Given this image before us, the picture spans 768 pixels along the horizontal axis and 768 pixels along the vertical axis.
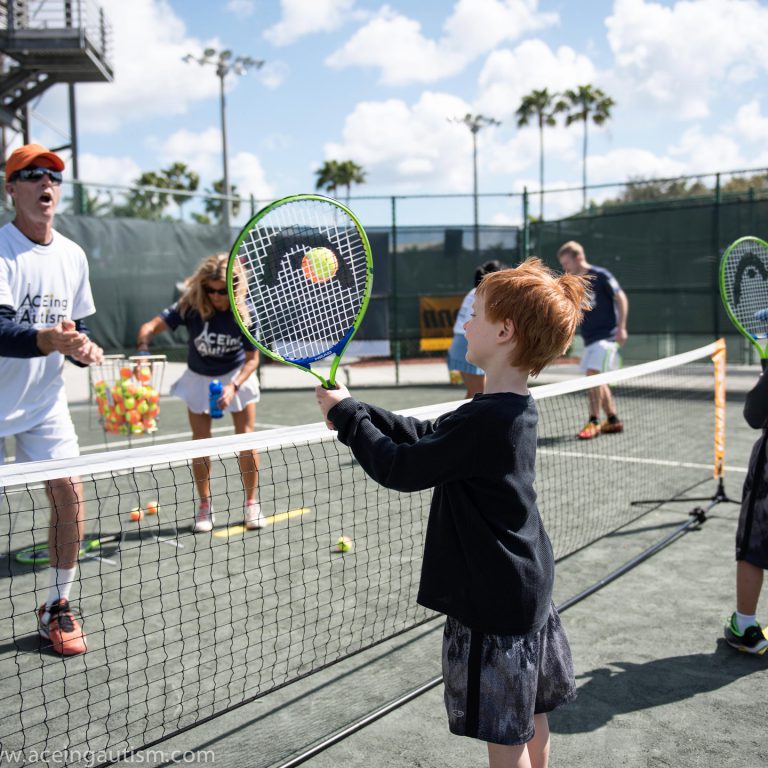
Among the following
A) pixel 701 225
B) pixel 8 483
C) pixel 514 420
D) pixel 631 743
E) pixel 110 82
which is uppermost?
pixel 110 82

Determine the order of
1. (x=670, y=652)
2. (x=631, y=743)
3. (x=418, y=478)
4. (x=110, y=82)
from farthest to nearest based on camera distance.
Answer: (x=110, y=82) < (x=670, y=652) < (x=631, y=743) < (x=418, y=478)

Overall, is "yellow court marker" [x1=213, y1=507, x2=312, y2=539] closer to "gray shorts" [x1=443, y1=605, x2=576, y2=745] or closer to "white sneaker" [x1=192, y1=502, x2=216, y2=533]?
"white sneaker" [x1=192, y1=502, x2=216, y2=533]

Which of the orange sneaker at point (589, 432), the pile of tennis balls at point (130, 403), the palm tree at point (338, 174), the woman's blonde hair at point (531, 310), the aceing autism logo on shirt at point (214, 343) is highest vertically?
the palm tree at point (338, 174)

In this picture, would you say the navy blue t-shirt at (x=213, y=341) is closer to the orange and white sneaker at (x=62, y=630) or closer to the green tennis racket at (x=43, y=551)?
the green tennis racket at (x=43, y=551)

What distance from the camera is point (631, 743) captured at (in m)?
2.62

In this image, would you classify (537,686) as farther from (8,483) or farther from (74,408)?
(74,408)

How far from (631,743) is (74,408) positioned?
34.6ft

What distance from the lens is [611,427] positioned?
27.2 feet

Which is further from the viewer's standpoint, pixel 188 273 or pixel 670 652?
pixel 188 273

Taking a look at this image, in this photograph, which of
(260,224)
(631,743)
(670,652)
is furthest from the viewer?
(670,652)

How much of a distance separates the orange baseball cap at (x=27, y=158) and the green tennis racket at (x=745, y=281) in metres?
3.39

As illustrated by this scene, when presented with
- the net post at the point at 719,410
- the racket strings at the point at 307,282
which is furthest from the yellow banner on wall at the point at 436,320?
the racket strings at the point at 307,282

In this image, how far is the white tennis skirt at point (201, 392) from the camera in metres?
5.11

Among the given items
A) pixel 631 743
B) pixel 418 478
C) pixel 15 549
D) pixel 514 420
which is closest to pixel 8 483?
pixel 418 478
